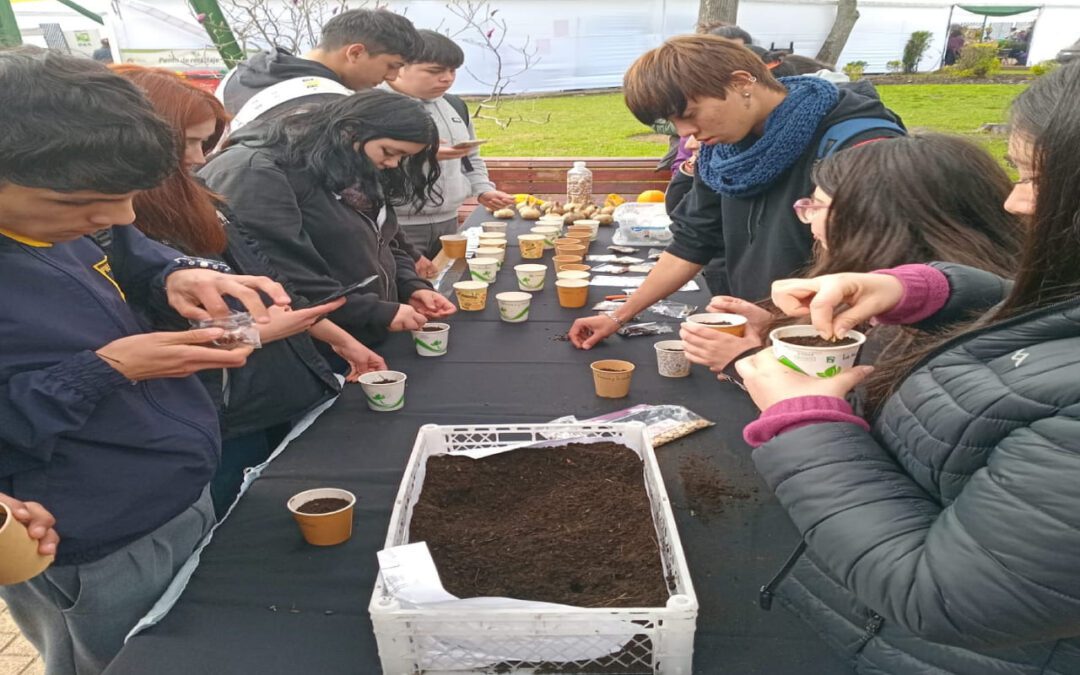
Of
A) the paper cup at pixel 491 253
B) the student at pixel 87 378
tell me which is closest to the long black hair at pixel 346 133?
the student at pixel 87 378

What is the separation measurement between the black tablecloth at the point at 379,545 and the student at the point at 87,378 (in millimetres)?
173

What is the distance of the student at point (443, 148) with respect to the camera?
377 centimetres

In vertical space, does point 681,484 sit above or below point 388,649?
below

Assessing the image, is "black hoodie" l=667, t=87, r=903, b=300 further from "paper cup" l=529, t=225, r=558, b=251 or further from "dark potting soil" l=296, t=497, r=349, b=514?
"dark potting soil" l=296, t=497, r=349, b=514

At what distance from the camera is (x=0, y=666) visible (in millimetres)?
2217

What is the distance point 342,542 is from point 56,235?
0.75 m

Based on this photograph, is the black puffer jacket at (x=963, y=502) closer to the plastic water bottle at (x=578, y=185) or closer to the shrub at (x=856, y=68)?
the plastic water bottle at (x=578, y=185)

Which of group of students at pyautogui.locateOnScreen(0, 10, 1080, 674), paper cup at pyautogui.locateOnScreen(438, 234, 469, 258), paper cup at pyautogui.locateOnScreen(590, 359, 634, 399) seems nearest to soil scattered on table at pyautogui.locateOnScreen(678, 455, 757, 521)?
group of students at pyautogui.locateOnScreen(0, 10, 1080, 674)

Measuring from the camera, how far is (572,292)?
2807 millimetres

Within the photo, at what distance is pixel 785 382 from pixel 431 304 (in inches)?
73.5

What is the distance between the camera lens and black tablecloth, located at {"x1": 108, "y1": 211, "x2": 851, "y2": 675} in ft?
3.55

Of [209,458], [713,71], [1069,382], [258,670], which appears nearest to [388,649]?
[258,670]

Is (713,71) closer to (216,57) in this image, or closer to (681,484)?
(681,484)

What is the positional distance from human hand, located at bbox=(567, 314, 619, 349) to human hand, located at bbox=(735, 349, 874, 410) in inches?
52.9
